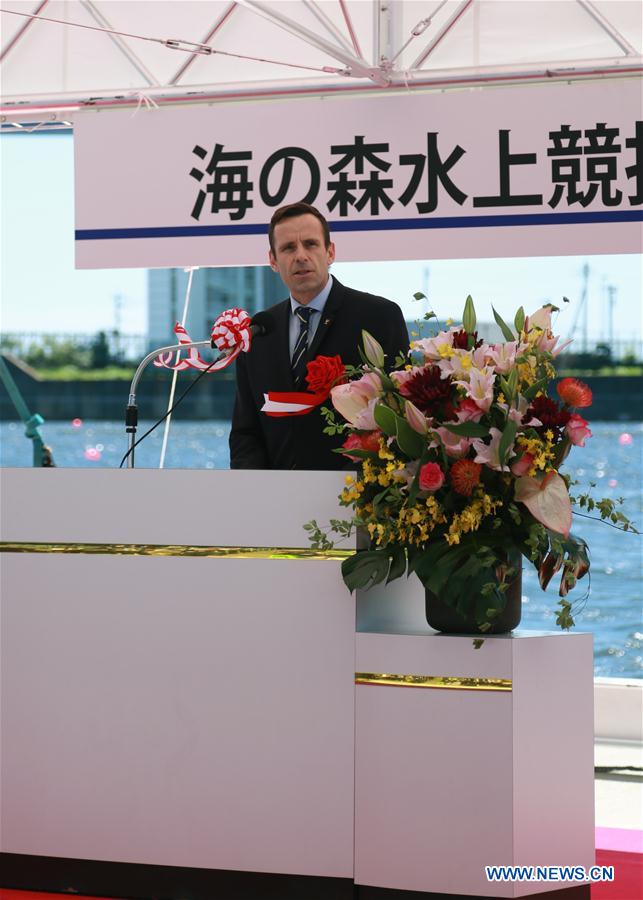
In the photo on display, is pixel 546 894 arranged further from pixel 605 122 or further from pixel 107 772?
pixel 605 122

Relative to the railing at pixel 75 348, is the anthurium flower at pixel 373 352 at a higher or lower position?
lower

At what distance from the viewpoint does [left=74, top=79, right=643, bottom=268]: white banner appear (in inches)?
149

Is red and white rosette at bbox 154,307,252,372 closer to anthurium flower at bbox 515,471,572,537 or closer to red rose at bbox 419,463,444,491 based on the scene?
red rose at bbox 419,463,444,491

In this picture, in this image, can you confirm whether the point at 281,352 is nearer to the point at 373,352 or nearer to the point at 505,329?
the point at 373,352

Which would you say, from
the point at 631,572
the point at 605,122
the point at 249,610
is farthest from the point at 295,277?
the point at 631,572

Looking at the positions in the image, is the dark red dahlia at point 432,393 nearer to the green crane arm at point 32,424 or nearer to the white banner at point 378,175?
the white banner at point 378,175

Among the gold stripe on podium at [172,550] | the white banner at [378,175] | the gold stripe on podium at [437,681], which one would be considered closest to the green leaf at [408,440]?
the gold stripe on podium at [172,550]

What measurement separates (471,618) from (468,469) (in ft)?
0.93

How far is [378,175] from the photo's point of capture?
3930 millimetres

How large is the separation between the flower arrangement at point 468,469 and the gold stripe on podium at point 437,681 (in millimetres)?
99

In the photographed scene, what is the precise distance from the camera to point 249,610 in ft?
6.82

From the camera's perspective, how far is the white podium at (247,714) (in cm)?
195

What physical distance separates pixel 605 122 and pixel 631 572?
57.7 ft

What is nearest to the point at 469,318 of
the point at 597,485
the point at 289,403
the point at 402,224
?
the point at 289,403
